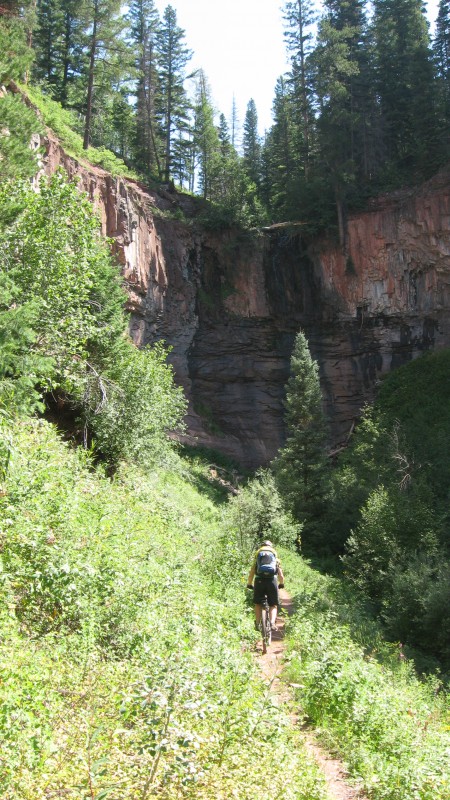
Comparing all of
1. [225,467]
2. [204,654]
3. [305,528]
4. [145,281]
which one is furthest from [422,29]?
[204,654]

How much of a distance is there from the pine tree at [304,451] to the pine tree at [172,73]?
75.9 feet

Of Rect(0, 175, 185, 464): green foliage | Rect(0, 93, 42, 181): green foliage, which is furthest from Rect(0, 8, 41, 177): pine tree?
Rect(0, 175, 185, 464): green foliage

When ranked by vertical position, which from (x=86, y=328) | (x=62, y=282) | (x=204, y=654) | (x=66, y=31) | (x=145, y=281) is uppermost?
(x=66, y=31)

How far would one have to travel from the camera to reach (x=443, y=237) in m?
29.0

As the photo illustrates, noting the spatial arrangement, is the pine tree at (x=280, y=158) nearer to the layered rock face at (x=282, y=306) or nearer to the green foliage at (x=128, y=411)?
the layered rock face at (x=282, y=306)

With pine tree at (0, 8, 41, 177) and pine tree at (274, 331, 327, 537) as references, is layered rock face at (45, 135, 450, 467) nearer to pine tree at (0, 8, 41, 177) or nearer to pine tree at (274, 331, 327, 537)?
pine tree at (274, 331, 327, 537)

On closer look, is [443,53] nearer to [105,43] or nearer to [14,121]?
[105,43]

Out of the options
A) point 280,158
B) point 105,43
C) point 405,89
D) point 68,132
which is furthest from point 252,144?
point 68,132

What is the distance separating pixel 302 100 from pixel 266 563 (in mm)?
36249

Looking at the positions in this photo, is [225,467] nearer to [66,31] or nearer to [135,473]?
[135,473]

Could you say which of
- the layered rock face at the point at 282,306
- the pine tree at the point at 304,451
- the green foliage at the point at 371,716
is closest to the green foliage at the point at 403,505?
the pine tree at the point at 304,451

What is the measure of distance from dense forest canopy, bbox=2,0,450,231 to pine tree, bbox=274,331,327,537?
37.0 ft

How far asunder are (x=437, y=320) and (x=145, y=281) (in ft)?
54.9

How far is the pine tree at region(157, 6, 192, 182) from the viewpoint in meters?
39.3
